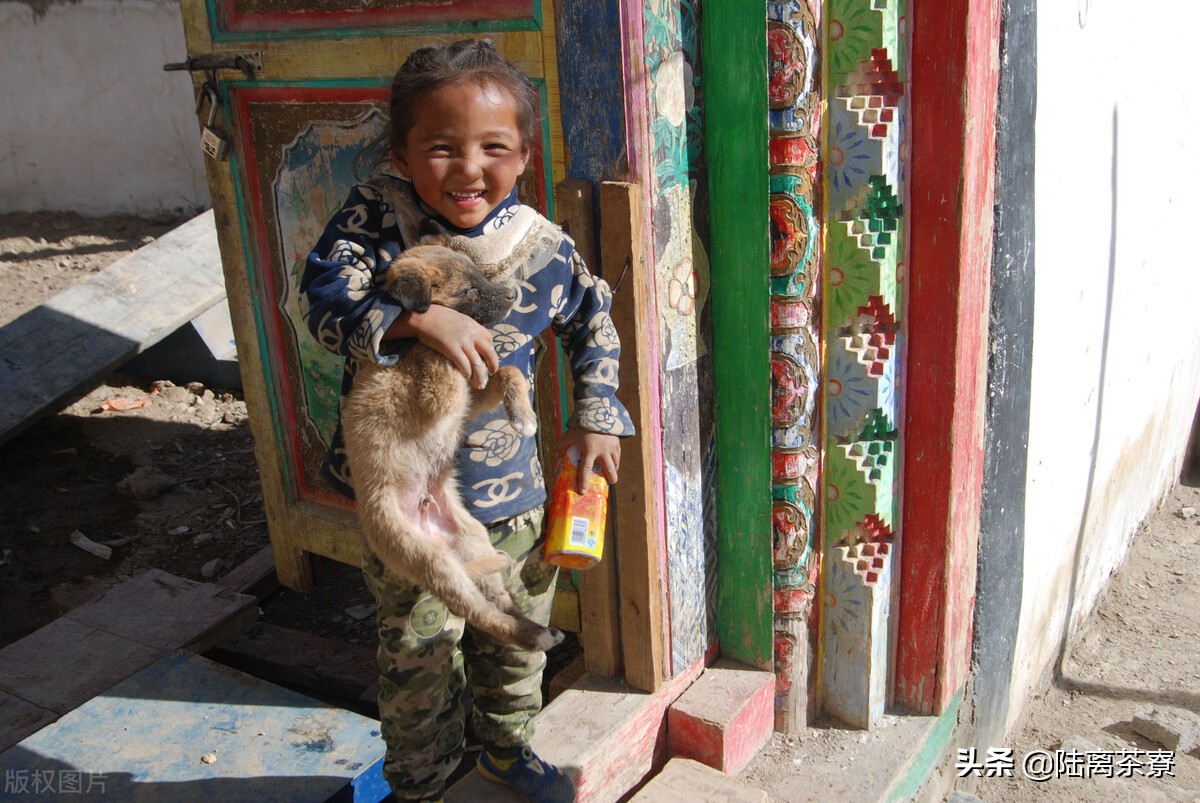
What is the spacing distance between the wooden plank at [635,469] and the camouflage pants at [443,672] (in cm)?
27

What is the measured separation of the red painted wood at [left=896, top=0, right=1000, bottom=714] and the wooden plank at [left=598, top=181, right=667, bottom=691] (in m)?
0.75

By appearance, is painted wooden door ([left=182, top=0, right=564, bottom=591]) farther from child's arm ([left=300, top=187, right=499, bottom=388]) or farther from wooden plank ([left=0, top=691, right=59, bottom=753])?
wooden plank ([left=0, top=691, right=59, bottom=753])

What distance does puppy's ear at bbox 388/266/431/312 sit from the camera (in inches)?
69.1

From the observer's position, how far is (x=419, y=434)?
73.4 inches

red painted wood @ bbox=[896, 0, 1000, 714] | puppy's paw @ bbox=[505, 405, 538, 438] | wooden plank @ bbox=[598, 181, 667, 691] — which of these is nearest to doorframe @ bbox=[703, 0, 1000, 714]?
red painted wood @ bbox=[896, 0, 1000, 714]

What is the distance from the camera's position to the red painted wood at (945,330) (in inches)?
97.0

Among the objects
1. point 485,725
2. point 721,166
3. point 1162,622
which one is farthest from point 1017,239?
point 1162,622

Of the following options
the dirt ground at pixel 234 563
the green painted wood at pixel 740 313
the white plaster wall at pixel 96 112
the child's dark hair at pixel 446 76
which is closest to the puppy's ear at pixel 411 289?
the child's dark hair at pixel 446 76

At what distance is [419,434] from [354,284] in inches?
11.3

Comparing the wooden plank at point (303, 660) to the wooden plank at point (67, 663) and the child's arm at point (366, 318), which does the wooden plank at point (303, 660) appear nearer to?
the wooden plank at point (67, 663)

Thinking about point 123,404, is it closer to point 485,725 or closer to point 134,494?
point 134,494

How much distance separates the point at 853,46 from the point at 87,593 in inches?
134

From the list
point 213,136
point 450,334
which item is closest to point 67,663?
point 213,136

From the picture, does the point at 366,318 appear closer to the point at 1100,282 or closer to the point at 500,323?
the point at 500,323
